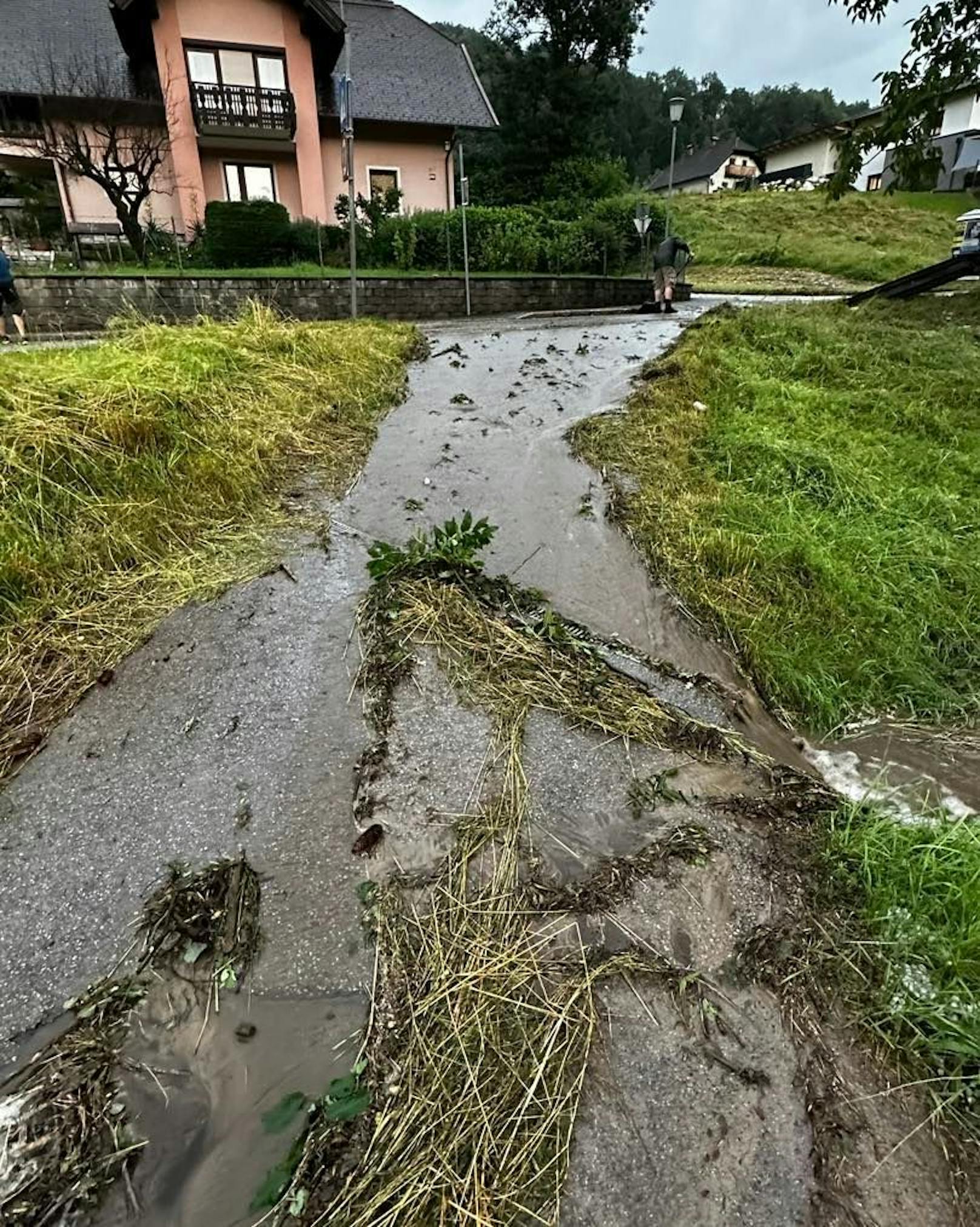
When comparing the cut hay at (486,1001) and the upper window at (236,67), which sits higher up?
the upper window at (236,67)

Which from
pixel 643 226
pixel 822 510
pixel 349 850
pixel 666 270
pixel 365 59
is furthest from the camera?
pixel 365 59

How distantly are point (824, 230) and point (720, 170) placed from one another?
29246 millimetres

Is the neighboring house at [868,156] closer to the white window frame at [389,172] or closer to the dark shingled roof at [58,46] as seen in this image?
the white window frame at [389,172]

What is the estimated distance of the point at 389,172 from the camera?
1786cm

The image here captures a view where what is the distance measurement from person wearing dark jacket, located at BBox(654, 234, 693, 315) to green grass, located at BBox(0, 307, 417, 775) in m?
7.80

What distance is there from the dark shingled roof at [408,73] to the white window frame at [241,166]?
2.52 meters

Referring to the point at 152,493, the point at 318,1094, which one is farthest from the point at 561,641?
the point at 152,493

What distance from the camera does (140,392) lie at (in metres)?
3.76

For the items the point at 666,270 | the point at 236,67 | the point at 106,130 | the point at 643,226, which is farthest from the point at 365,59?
the point at 666,270

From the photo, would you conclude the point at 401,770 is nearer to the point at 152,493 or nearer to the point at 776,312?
the point at 152,493

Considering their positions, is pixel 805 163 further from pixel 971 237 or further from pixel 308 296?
pixel 308 296

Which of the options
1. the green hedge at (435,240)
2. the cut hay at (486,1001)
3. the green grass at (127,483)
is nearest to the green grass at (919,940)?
the cut hay at (486,1001)

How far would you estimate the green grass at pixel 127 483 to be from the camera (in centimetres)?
276

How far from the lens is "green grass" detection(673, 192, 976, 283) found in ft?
56.9
